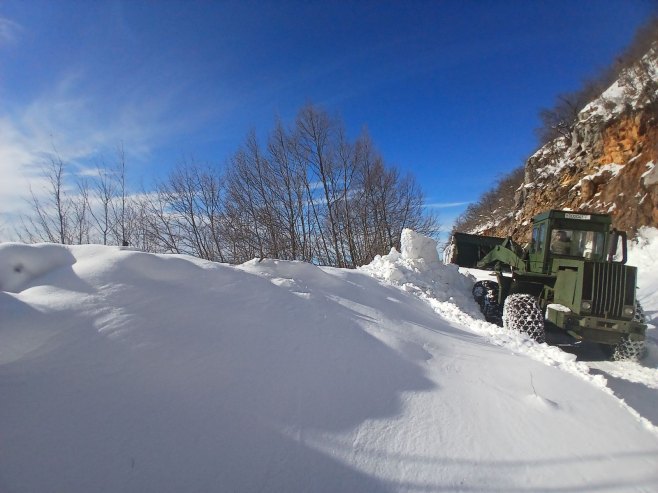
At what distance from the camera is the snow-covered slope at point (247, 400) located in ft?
6.94

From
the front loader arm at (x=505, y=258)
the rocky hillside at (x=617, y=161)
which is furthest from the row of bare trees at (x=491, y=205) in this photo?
the front loader arm at (x=505, y=258)

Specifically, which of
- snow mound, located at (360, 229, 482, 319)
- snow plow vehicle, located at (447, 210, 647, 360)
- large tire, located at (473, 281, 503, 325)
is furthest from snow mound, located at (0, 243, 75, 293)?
large tire, located at (473, 281, 503, 325)

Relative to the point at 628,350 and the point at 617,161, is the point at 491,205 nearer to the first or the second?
the point at 617,161

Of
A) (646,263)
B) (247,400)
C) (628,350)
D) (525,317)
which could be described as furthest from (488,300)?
(646,263)

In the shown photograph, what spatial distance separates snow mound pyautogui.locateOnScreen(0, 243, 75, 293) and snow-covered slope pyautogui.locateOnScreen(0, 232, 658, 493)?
0.04 feet

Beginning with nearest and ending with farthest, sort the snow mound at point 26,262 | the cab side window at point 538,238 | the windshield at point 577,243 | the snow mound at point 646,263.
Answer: the snow mound at point 26,262 < the windshield at point 577,243 < the cab side window at point 538,238 < the snow mound at point 646,263

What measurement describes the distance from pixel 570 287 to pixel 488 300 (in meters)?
2.50

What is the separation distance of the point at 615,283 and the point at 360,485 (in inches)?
237

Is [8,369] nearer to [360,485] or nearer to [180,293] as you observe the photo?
[180,293]

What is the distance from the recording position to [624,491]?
2.31m

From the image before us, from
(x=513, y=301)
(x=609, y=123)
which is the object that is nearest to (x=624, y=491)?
(x=513, y=301)

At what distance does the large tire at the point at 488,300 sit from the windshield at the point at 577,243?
1842 millimetres

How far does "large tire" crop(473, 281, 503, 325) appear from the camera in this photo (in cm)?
870

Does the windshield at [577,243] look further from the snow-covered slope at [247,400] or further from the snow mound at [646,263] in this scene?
the snow-covered slope at [247,400]
